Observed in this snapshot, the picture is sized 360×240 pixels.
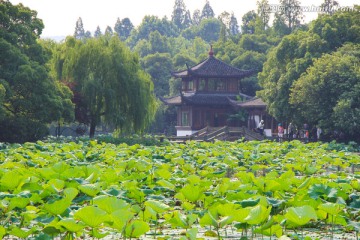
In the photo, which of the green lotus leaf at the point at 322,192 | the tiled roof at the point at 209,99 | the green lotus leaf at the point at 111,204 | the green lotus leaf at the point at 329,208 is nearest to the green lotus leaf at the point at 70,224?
the green lotus leaf at the point at 111,204

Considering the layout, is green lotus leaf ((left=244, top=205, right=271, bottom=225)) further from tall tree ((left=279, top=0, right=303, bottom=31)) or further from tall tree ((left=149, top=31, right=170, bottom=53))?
tall tree ((left=149, top=31, right=170, bottom=53))

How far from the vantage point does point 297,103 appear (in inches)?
1271

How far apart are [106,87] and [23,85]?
17.3 feet

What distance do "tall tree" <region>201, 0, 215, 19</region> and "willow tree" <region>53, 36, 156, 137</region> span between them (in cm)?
10636

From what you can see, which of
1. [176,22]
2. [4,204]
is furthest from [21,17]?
[176,22]

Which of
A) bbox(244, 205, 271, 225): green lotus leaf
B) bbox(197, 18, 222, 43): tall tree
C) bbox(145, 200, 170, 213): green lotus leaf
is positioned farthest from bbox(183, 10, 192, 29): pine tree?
bbox(244, 205, 271, 225): green lotus leaf

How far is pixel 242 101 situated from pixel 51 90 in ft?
62.5

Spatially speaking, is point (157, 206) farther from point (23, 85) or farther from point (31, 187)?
point (23, 85)

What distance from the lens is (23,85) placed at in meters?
25.7

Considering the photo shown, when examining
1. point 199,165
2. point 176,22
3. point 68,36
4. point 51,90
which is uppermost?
point 176,22

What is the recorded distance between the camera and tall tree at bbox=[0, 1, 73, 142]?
25.4 m

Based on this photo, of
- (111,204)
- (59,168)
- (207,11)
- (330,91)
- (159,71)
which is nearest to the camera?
(111,204)

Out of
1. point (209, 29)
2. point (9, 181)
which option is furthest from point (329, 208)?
point (209, 29)

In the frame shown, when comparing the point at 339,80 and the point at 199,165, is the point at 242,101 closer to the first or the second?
the point at 339,80
